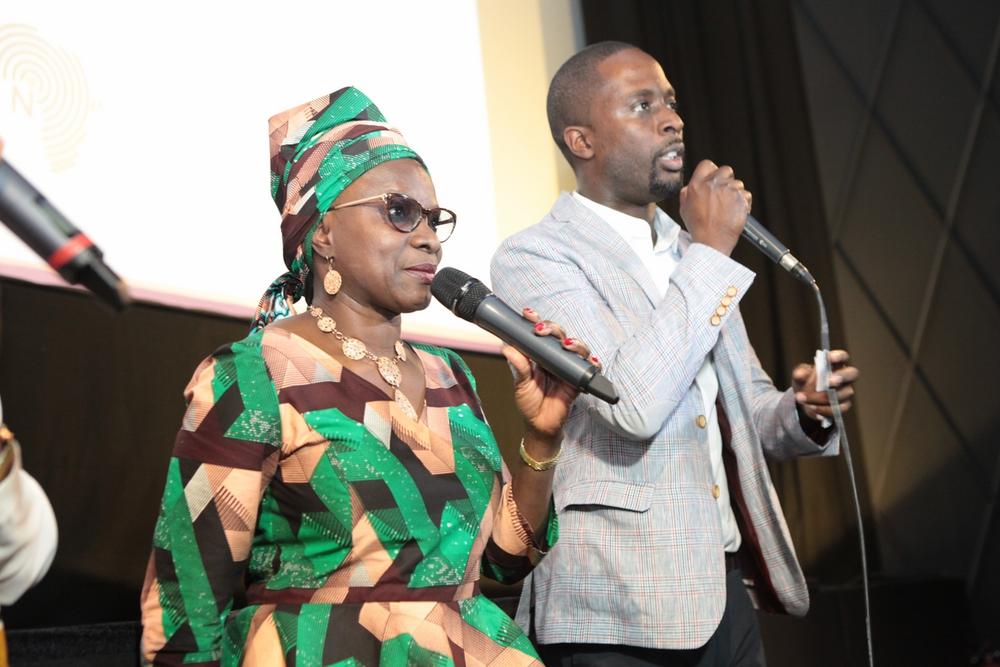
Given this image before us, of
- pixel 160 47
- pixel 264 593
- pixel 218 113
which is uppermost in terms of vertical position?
pixel 160 47

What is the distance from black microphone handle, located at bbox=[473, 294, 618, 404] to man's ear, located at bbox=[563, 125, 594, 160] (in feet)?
2.59

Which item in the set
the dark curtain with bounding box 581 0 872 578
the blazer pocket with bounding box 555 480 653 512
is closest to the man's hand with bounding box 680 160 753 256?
the blazer pocket with bounding box 555 480 653 512

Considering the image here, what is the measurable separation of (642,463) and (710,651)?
1.04 feet

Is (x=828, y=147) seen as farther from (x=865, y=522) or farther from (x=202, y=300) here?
(x=202, y=300)

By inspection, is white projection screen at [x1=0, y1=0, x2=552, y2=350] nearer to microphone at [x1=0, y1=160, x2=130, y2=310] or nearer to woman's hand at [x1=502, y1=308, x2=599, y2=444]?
woman's hand at [x1=502, y1=308, x2=599, y2=444]

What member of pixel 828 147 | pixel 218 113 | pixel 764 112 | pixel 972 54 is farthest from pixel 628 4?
pixel 218 113

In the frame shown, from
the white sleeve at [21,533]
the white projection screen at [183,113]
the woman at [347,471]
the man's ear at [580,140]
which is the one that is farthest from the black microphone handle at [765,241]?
the white sleeve at [21,533]

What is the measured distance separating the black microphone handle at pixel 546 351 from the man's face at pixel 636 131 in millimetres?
724

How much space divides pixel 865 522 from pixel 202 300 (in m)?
2.77

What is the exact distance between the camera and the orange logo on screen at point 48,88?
2100 mm

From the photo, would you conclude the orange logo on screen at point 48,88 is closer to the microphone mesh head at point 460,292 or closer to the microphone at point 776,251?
the microphone mesh head at point 460,292

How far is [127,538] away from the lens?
7.20 ft

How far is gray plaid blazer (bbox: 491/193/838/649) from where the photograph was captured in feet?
5.80

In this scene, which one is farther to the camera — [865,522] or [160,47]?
[865,522]
